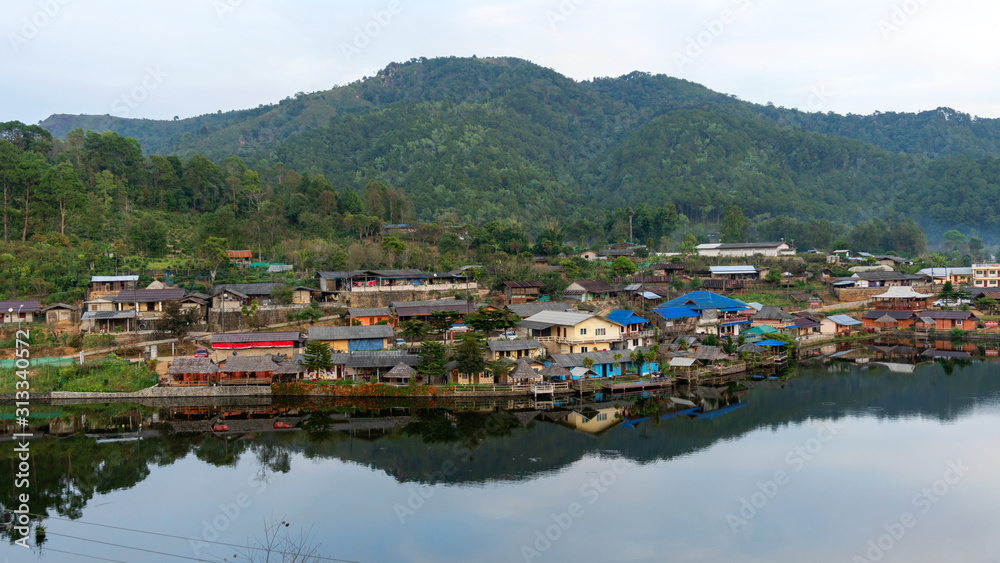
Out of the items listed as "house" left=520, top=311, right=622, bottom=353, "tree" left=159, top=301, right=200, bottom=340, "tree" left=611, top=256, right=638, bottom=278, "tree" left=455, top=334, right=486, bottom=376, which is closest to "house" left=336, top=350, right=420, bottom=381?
"tree" left=455, top=334, right=486, bottom=376

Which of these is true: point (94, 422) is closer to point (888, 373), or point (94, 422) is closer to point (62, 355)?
point (62, 355)

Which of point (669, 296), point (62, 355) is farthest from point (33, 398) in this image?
point (669, 296)

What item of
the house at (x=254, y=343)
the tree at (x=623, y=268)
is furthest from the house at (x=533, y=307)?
the house at (x=254, y=343)

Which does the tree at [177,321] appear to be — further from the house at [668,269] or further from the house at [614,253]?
the house at [614,253]

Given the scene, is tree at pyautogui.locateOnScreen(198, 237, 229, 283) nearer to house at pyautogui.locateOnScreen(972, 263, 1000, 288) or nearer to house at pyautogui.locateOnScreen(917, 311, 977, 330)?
house at pyautogui.locateOnScreen(917, 311, 977, 330)

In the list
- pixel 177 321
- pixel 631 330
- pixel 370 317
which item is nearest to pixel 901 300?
pixel 631 330
